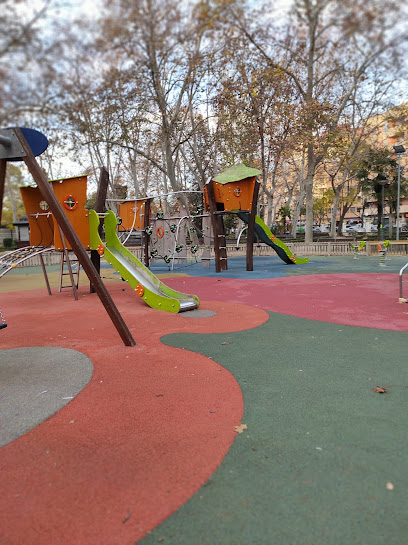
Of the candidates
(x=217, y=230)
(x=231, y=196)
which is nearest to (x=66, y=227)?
(x=217, y=230)

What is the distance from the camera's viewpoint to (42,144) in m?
4.38

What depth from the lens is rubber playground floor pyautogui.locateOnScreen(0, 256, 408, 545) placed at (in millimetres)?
1687

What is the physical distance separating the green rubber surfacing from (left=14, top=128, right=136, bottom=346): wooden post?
1446 mm

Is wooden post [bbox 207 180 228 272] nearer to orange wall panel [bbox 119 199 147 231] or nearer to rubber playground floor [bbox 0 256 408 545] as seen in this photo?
orange wall panel [bbox 119 199 147 231]

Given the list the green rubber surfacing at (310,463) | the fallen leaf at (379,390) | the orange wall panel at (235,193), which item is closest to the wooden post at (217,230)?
the orange wall panel at (235,193)

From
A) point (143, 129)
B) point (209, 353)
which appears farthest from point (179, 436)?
point (143, 129)

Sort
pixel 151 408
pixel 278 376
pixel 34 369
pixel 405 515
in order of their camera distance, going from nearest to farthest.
A: pixel 405 515 → pixel 151 408 → pixel 278 376 → pixel 34 369

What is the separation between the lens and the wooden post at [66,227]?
4117 millimetres

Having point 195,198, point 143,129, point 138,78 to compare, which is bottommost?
point 195,198

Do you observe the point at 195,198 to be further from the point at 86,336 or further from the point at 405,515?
the point at 405,515

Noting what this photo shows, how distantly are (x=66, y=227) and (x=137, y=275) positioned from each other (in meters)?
3.32

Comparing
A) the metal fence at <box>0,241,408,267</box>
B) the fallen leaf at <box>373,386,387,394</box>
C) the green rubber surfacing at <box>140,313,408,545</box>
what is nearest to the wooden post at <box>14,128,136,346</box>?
the green rubber surfacing at <box>140,313,408,545</box>

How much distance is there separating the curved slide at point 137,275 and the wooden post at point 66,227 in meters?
2.10

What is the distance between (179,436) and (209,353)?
183cm
